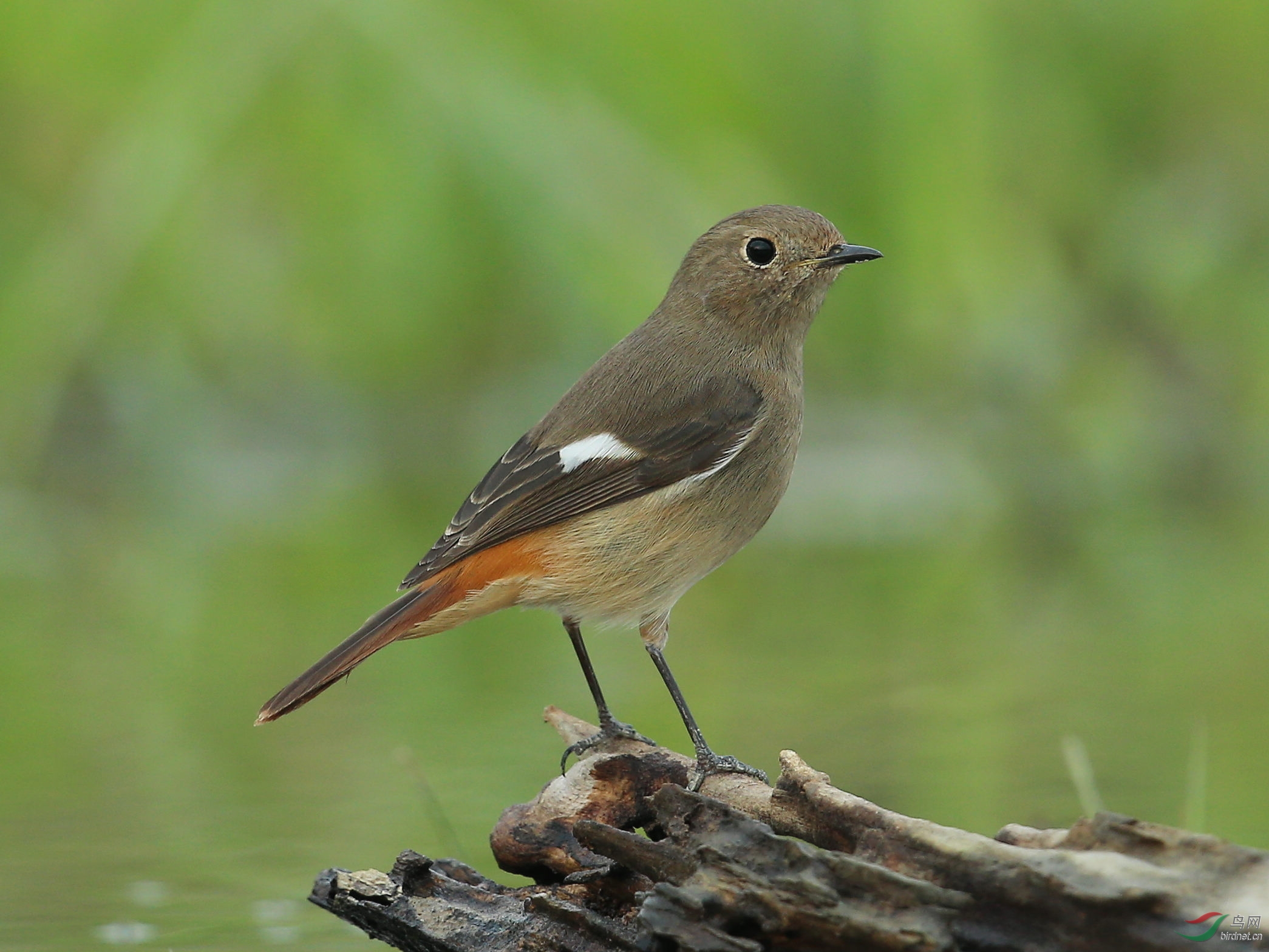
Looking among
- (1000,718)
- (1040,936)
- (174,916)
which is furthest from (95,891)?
(1000,718)

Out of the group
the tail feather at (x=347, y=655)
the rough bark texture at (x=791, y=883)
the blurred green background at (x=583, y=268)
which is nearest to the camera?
the rough bark texture at (x=791, y=883)

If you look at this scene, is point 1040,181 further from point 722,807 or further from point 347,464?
point 722,807

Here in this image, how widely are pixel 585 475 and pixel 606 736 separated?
0.69 meters

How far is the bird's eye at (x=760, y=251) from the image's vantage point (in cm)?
536

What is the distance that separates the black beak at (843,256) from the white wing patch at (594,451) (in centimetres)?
86

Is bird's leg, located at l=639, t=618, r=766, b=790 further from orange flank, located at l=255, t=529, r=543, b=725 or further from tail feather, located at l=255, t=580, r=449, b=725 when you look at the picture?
tail feather, located at l=255, t=580, r=449, b=725

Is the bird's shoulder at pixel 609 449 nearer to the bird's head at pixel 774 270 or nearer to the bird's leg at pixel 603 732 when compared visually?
the bird's head at pixel 774 270

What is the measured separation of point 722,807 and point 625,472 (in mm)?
1753

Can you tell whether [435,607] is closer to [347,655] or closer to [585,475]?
[347,655]

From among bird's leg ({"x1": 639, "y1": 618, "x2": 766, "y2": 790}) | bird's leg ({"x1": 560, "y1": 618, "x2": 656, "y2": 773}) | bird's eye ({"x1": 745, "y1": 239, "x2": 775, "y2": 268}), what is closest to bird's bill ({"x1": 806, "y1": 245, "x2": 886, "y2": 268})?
bird's eye ({"x1": 745, "y1": 239, "x2": 775, "y2": 268})

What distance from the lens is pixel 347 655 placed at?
170 inches

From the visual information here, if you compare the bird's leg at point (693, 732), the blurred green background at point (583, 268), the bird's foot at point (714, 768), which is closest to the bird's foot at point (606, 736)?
the bird's leg at point (693, 732)

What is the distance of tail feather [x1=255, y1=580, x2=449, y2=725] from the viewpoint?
4.31m

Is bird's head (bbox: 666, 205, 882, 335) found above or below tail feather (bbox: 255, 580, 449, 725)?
above
